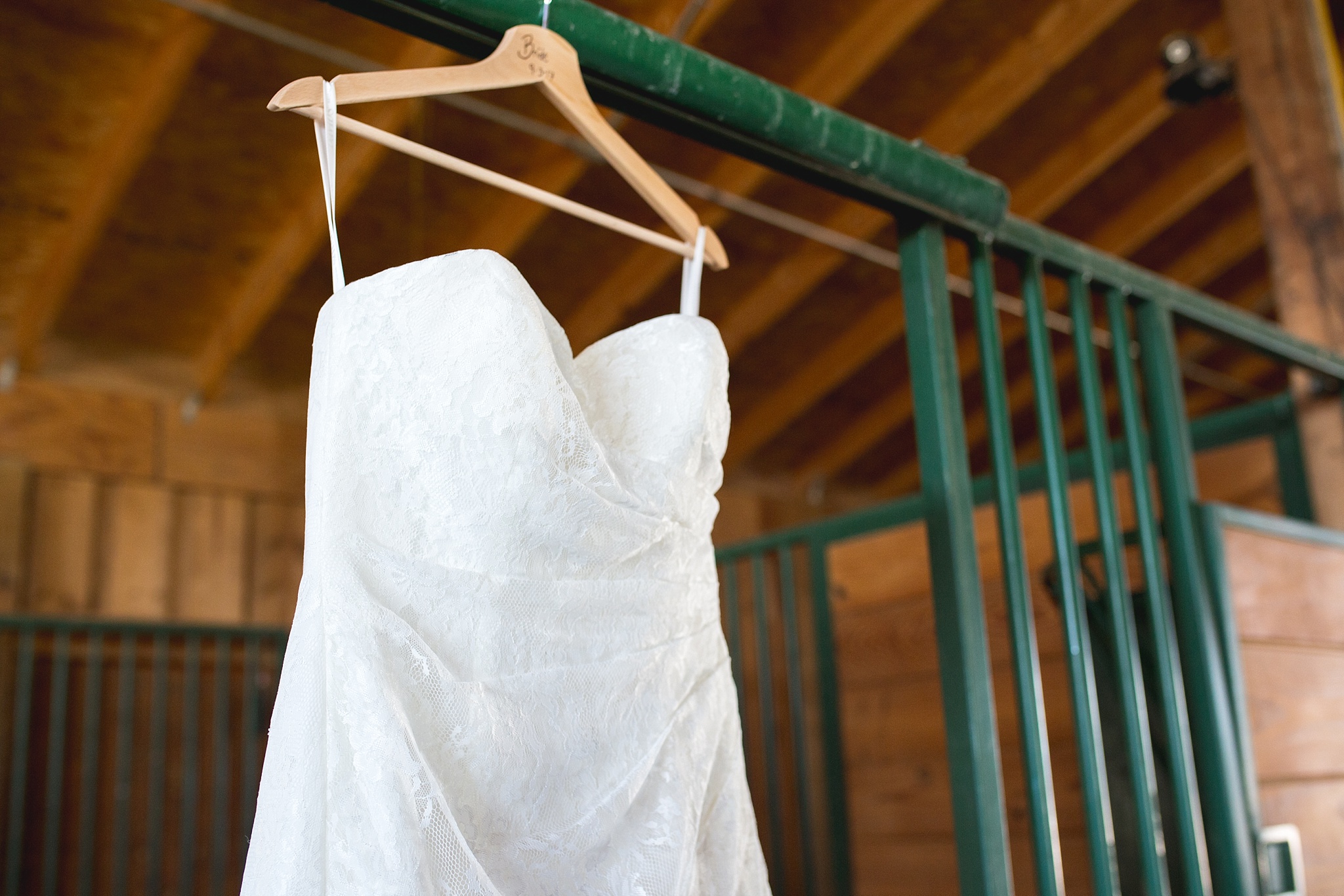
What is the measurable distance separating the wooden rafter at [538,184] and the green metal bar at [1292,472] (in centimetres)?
200

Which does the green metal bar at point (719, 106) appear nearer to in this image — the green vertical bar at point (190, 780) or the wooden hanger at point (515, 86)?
the wooden hanger at point (515, 86)

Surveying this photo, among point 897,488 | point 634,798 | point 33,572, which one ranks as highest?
point 897,488

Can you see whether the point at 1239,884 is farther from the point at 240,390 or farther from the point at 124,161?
the point at 240,390

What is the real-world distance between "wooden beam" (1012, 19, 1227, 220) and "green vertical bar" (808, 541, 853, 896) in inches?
102

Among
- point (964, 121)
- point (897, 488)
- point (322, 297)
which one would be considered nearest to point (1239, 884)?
point (964, 121)

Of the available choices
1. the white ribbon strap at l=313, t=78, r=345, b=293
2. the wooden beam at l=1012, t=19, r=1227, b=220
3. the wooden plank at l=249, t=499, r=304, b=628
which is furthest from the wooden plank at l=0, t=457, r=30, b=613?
the white ribbon strap at l=313, t=78, r=345, b=293

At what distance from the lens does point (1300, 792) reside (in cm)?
158

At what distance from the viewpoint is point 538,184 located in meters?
4.03

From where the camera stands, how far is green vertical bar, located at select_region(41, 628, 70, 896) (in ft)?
12.7

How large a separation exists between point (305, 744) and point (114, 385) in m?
4.45

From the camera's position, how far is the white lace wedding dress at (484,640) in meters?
0.77

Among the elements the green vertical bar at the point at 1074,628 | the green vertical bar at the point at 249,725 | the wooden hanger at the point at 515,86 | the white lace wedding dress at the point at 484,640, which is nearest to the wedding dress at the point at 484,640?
the white lace wedding dress at the point at 484,640

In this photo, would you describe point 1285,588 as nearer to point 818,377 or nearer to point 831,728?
point 831,728

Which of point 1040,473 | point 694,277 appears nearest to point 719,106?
point 694,277
